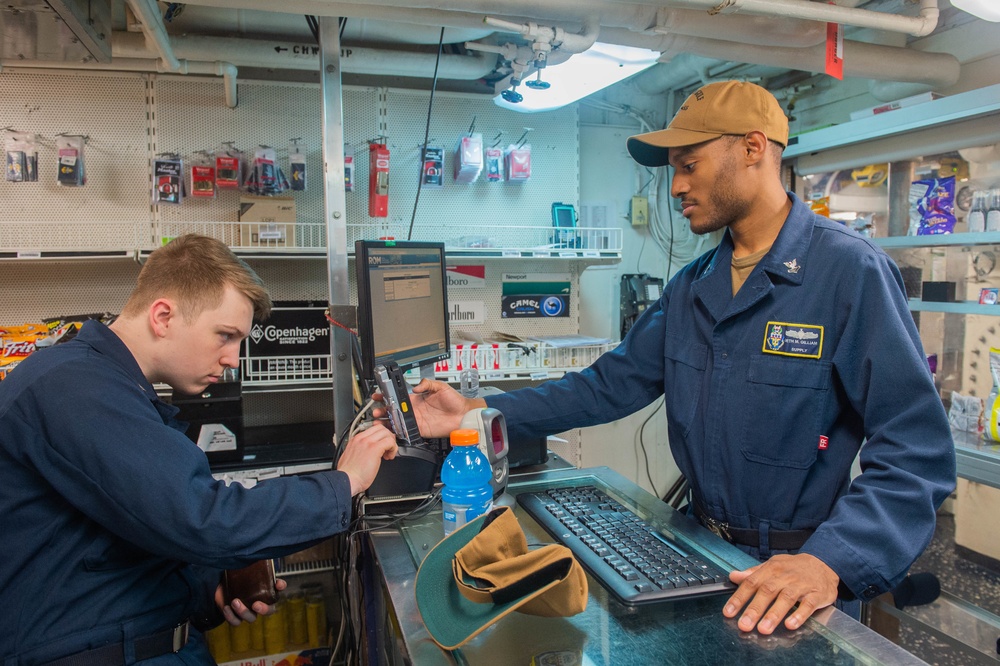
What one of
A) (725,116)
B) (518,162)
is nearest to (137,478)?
(725,116)

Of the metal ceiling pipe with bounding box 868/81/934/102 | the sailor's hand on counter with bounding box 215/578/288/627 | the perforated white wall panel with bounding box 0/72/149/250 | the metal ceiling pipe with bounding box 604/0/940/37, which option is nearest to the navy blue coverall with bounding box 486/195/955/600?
the metal ceiling pipe with bounding box 604/0/940/37

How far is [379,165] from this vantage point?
2799 mm

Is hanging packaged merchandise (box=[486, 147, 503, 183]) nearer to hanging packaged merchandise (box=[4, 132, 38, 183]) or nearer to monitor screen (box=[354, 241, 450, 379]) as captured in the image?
monitor screen (box=[354, 241, 450, 379])

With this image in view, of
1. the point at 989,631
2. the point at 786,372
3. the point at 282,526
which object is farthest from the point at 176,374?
the point at 989,631

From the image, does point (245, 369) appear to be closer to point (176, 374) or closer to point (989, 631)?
point (176, 374)

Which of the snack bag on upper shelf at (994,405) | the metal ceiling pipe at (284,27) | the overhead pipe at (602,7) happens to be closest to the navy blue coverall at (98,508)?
the overhead pipe at (602,7)

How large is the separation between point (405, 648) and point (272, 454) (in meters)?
1.71

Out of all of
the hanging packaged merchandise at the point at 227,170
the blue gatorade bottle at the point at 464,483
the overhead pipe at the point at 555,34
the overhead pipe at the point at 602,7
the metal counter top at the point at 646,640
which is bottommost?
the metal counter top at the point at 646,640

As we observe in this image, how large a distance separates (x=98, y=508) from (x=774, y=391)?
4.57ft

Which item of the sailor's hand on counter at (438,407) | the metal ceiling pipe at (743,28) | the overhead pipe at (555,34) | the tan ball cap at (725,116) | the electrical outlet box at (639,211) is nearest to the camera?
the tan ball cap at (725,116)

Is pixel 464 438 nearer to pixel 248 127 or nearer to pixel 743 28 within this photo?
pixel 743 28

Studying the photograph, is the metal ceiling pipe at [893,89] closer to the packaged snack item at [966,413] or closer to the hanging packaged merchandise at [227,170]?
the packaged snack item at [966,413]

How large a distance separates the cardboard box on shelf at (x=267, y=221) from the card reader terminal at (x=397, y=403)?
1259 mm

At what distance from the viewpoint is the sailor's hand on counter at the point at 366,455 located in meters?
1.41
